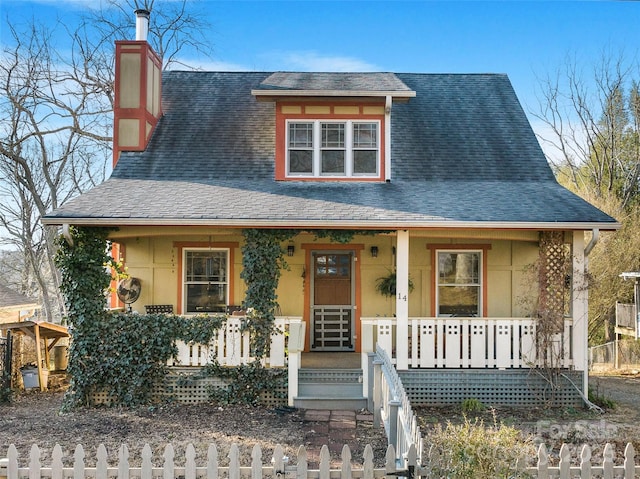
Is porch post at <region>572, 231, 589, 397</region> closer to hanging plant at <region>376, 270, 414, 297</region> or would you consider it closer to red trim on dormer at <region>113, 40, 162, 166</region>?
hanging plant at <region>376, 270, 414, 297</region>

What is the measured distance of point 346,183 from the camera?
12.3 meters

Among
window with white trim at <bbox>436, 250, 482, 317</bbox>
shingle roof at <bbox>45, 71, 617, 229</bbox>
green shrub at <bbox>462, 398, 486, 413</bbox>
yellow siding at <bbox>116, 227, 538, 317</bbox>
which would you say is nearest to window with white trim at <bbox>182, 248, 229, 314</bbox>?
yellow siding at <bbox>116, 227, 538, 317</bbox>

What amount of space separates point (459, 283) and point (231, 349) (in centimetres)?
499

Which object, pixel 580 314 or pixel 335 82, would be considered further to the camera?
pixel 335 82

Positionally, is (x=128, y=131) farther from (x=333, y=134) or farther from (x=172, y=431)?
(x=172, y=431)

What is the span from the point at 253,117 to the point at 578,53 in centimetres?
1790

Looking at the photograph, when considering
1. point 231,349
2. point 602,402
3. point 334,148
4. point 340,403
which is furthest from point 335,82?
point 602,402

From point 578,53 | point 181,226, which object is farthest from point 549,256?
point 578,53

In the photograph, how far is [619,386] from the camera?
14102 millimetres

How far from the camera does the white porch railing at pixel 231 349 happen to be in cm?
1045

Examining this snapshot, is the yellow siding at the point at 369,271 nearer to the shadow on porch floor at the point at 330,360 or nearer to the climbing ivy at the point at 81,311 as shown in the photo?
the shadow on porch floor at the point at 330,360

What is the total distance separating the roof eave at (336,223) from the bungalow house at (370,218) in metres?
0.03

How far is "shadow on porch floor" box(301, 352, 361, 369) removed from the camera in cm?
1096

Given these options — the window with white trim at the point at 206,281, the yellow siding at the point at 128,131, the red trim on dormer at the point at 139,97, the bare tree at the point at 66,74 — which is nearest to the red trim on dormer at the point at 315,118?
the window with white trim at the point at 206,281
